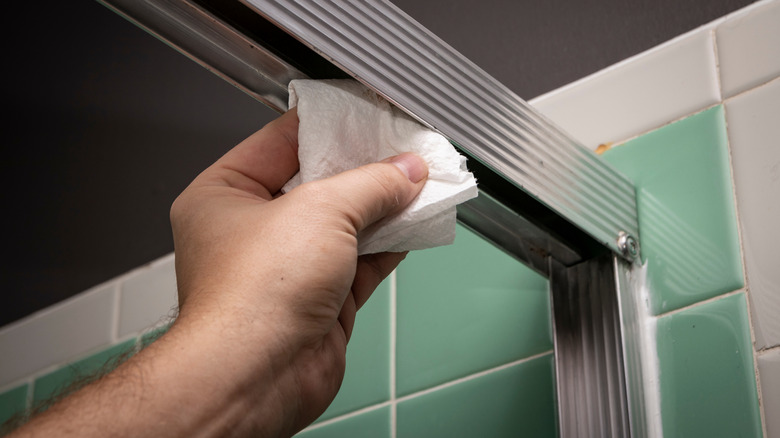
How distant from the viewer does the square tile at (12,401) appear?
1.11 metres

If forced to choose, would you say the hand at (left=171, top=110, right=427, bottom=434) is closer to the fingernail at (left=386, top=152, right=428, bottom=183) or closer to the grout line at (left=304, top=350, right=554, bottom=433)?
the fingernail at (left=386, top=152, right=428, bottom=183)

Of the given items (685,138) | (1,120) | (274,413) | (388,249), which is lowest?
(274,413)

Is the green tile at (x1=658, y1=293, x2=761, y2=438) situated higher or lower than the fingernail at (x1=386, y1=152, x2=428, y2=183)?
lower

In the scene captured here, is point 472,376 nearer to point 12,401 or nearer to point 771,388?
point 771,388

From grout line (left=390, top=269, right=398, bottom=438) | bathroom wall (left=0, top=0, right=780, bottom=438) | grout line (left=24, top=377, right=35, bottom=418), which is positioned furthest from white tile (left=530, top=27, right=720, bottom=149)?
grout line (left=24, top=377, right=35, bottom=418)

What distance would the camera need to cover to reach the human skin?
447mm

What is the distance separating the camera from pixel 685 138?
0.70 m

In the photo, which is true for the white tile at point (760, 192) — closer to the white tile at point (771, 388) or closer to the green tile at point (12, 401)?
the white tile at point (771, 388)

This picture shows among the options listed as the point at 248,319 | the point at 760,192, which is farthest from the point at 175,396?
the point at 760,192

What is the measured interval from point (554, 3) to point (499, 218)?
23 centimetres

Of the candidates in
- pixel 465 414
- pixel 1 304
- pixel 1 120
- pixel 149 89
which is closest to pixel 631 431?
pixel 465 414

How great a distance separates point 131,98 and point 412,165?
16.9 inches

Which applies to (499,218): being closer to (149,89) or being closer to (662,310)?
(662,310)

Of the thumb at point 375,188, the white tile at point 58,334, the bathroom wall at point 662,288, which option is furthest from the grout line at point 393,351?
the white tile at point 58,334
